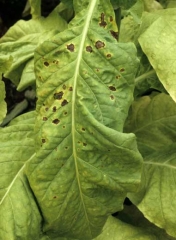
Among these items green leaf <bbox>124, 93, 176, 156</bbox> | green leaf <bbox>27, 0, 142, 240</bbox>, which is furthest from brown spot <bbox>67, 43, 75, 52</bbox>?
green leaf <bbox>124, 93, 176, 156</bbox>

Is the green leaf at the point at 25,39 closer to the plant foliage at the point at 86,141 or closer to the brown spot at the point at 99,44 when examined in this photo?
the plant foliage at the point at 86,141

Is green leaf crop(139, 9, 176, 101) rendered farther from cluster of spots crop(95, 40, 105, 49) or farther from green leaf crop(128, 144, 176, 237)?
green leaf crop(128, 144, 176, 237)

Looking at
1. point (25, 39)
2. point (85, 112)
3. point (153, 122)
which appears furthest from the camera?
point (25, 39)

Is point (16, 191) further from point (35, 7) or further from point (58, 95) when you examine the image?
point (35, 7)

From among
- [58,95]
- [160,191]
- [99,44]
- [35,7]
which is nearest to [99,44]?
[99,44]

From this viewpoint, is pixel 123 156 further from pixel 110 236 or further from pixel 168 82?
pixel 110 236

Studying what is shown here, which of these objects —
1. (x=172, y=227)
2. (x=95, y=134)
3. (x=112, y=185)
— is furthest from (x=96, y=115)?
(x=172, y=227)

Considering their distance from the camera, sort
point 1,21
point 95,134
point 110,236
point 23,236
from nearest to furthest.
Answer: point 95,134, point 23,236, point 110,236, point 1,21
